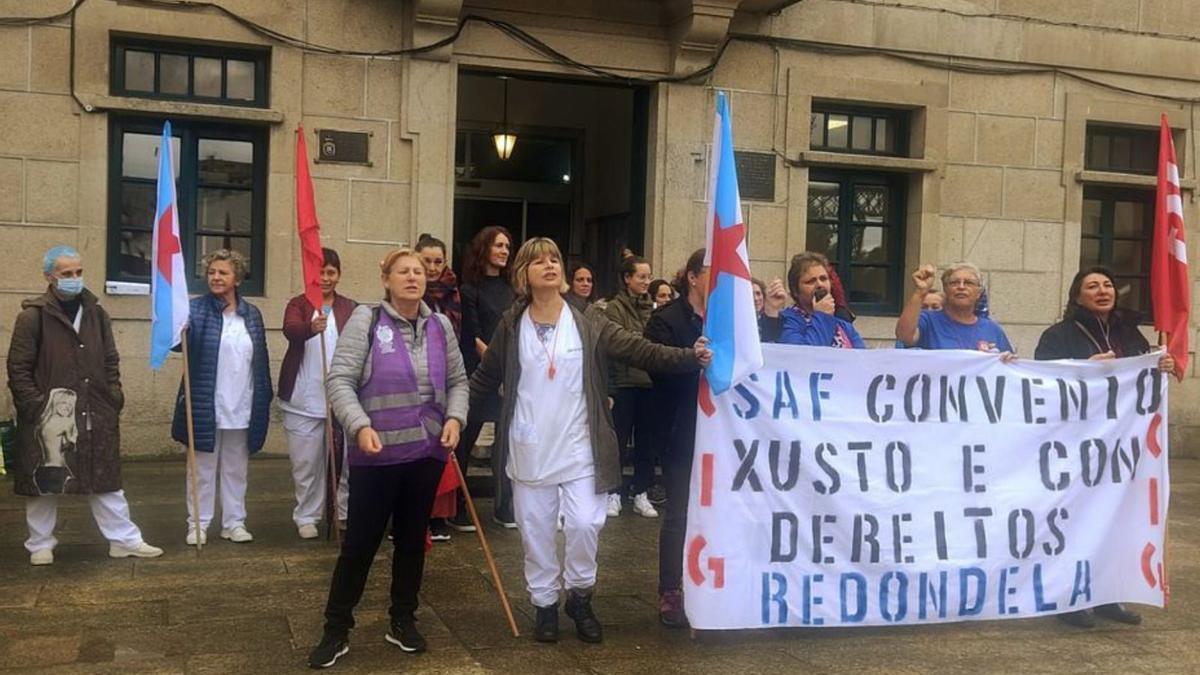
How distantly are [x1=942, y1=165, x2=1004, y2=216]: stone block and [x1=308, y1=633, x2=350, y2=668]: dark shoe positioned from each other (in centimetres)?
848

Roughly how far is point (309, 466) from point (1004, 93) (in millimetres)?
8165

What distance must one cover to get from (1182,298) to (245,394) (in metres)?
5.42

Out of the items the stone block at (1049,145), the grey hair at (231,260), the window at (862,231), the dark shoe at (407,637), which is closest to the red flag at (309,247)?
the grey hair at (231,260)

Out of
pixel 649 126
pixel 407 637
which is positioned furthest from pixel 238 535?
pixel 649 126

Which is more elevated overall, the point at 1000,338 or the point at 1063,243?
the point at 1063,243

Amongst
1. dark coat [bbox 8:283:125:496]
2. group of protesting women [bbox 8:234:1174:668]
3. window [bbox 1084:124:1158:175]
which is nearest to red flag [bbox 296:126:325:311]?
group of protesting women [bbox 8:234:1174:668]

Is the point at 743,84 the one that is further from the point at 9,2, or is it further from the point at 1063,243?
the point at 9,2

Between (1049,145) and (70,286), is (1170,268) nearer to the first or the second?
(70,286)

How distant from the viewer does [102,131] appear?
30.2ft

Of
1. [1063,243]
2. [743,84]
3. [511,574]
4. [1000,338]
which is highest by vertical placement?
[743,84]

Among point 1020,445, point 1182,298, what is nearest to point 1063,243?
point 1182,298

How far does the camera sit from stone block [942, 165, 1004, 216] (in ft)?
37.5

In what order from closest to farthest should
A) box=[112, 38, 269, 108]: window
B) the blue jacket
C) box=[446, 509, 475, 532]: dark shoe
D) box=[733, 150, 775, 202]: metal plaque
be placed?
the blue jacket, box=[446, 509, 475, 532]: dark shoe, box=[112, 38, 269, 108]: window, box=[733, 150, 775, 202]: metal plaque

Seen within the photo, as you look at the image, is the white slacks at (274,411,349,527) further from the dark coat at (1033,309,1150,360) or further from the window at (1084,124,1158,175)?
the window at (1084,124,1158,175)
